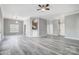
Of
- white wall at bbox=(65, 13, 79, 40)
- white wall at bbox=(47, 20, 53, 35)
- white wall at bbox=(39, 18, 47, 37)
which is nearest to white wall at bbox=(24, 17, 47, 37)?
white wall at bbox=(39, 18, 47, 37)

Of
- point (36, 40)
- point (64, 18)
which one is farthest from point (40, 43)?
point (64, 18)

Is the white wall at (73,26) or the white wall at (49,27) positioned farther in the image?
the white wall at (73,26)

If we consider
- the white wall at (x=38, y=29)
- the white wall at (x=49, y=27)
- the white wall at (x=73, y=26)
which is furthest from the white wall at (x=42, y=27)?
the white wall at (x=73, y=26)

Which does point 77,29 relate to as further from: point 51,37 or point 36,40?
point 36,40

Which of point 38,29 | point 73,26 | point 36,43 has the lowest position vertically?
point 36,43

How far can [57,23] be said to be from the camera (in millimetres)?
3996

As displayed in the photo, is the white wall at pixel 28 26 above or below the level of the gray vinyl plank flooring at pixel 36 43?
above

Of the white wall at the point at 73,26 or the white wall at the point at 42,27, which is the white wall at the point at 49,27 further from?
the white wall at the point at 73,26

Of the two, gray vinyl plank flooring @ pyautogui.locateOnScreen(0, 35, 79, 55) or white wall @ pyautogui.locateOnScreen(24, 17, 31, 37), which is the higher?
white wall @ pyautogui.locateOnScreen(24, 17, 31, 37)

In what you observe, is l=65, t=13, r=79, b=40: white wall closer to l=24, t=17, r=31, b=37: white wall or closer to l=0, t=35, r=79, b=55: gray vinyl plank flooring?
l=0, t=35, r=79, b=55: gray vinyl plank flooring

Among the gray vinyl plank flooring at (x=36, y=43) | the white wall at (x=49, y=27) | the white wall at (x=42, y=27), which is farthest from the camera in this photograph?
the white wall at (x=42, y=27)

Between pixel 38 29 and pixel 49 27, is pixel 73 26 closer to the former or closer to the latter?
pixel 49 27

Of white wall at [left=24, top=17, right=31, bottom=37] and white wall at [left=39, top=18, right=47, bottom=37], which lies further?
white wall at [left=24, top=17, right=31, bottom=37]

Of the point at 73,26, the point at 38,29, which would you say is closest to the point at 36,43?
the point at 38,29
